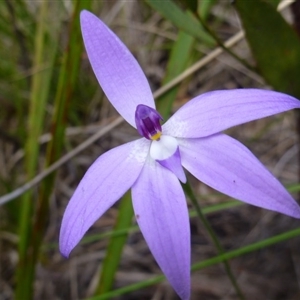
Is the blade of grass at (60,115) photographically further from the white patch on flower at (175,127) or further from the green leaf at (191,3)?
the white patch on flower at (175,127)

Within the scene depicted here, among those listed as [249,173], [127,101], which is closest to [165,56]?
[127,101]

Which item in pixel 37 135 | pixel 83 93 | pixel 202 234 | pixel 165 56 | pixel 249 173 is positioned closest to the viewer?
pixel 249 173

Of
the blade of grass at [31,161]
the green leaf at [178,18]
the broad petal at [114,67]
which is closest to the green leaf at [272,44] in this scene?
the green leaf at [178,18]

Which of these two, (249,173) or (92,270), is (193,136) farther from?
(92,270)

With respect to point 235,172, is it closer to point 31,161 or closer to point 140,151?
point 140,151

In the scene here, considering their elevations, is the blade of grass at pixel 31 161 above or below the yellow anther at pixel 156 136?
below

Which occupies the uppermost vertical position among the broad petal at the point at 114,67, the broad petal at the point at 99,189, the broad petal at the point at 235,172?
the broad petal at the point at 114,67

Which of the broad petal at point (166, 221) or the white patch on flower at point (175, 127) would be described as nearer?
the broad petal at point (166, 221)

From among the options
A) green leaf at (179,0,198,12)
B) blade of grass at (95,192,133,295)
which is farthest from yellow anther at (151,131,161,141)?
blade of grass at (95,192,133,295)
